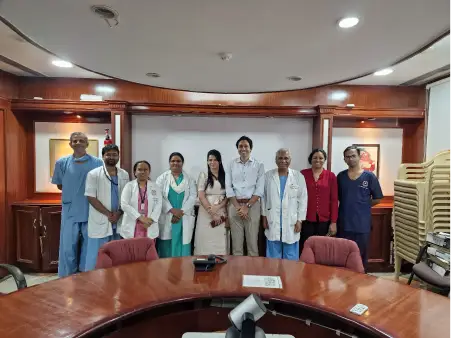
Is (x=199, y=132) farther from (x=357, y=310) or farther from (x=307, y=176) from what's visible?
(x=357, y=310)

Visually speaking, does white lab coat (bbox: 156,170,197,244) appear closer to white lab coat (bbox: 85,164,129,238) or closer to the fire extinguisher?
white lab coat (bbox: 85,164,129,238)

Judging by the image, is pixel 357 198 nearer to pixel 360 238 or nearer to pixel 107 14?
pixel 360 238

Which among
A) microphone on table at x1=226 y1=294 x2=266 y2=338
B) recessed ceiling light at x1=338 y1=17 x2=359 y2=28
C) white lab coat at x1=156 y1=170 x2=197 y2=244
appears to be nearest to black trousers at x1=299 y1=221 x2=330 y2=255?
white lab coat at x1=156 y1=170 x2=197 y2=244

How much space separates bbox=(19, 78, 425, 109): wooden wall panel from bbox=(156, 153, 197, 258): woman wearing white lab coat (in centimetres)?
104

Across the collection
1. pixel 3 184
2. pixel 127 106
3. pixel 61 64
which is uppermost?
pixel 61 64

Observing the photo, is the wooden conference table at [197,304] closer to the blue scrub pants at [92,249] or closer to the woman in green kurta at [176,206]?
the woman in green kurta at [176,206]

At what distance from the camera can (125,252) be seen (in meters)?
2.23

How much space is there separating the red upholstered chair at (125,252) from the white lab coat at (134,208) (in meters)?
0.69

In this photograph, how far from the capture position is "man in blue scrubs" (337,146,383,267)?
3283mm

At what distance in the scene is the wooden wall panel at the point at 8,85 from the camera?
139 inches

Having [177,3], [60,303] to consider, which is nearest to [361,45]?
[177,3]

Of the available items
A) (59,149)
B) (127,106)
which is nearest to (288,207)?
(127,106)

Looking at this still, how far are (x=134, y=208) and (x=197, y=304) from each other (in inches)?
60.2

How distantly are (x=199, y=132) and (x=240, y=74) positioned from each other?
5.69 ft
